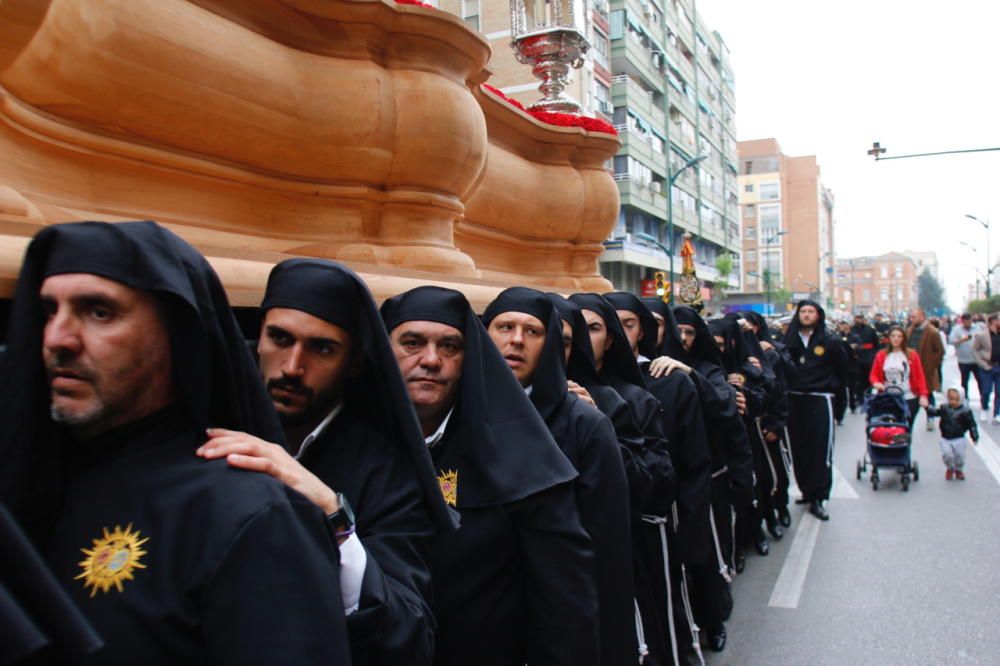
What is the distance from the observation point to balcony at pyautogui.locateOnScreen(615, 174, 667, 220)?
4206cm

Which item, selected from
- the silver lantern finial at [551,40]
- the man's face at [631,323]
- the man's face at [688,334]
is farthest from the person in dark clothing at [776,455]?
the silver lantern finial at [551,40]

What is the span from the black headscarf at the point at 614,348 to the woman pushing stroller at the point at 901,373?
7.26 m

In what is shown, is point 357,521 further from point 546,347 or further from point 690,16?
point 690,16

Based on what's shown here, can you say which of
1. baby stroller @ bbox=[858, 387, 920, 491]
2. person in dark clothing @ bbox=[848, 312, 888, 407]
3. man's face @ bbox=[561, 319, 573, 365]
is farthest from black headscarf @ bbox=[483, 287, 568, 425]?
person in dark clothing @ bbox=[848, 312, 888, 407]

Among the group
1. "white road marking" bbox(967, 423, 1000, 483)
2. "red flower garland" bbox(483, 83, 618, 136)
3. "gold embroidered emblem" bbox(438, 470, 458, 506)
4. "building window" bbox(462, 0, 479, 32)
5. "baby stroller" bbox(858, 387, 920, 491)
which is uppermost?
"building window" bbox(462, 0, 479, 32)

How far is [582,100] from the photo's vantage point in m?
37.9

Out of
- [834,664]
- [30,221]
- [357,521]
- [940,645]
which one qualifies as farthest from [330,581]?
[940,645]

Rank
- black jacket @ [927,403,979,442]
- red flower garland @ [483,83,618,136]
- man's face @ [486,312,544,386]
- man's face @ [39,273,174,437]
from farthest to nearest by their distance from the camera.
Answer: black jacket @ [927,403,979,442] < red flower garland @ [483,83,618,136] < man's face @ [486,312,544,386] < man's face @ [39,273,174,437]

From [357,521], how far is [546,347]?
1.53 m

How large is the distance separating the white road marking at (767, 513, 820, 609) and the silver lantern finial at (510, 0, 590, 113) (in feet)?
12.8

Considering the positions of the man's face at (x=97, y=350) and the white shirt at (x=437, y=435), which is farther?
the white shirt at (x=437, y=435)

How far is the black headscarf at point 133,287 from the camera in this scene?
1.46 meters

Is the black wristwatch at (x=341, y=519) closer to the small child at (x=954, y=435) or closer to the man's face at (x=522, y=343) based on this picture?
the man's face at (x=522, y=343)

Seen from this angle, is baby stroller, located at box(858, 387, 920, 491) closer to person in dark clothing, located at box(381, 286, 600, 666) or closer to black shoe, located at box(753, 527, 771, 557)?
black shoe, located at box(753, 527, 771, 557)
